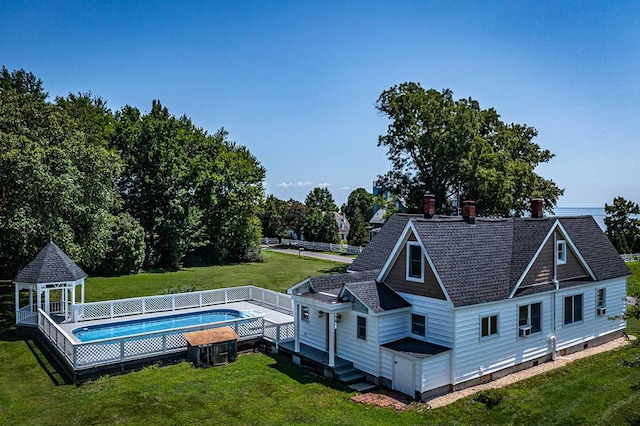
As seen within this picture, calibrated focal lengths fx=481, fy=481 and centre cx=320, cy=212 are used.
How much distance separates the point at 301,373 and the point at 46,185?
14588 mm

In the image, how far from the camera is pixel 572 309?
19.4 m

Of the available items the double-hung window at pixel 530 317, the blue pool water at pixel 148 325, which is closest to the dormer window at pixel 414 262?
the double-hung window at pixel 530 317

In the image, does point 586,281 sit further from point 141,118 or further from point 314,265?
point 141,118

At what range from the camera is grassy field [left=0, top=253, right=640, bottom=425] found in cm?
1294

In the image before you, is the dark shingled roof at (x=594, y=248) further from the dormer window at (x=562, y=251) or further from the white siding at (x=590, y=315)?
the dormer window at (x=562, y=251)

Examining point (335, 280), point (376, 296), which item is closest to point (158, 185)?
point (335, 280)

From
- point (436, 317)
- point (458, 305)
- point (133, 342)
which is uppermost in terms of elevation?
point (458, 305)

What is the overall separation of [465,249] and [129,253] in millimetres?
29724

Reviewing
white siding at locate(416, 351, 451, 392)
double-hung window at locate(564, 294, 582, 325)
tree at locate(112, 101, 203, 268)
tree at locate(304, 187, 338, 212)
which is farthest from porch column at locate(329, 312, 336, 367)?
tree at locate(304, 187, 338, 212)

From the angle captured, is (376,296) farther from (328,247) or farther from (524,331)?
(328,247)

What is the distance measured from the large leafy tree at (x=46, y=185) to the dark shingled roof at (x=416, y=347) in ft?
54.5

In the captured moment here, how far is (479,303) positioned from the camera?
619 inches

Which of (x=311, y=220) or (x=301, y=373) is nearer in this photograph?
(x=301, y=373)

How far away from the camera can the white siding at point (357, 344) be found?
627 inches
